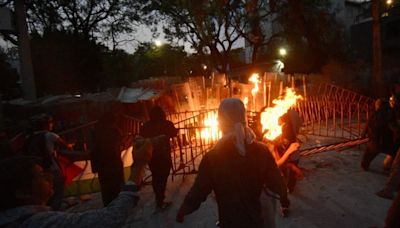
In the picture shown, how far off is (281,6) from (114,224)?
981 inches

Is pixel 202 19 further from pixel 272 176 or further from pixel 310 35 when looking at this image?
pixel 272 176

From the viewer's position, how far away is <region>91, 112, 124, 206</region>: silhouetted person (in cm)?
534

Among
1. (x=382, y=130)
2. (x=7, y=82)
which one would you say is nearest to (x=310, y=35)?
(x=382, y=130)

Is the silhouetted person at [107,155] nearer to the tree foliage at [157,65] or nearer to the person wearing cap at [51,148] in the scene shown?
the person wearing cap at [51,148]

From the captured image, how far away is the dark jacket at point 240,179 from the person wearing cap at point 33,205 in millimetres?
970

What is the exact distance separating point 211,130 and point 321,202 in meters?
4.12

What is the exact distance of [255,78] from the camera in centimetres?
1466

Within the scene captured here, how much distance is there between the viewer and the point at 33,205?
1995 mm

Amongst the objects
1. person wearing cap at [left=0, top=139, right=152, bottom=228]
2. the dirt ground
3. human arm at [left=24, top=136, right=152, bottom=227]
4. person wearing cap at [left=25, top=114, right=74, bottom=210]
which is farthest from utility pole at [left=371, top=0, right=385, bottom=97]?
person wearing cap at [left=0, top=139, right=152, bottom=228]

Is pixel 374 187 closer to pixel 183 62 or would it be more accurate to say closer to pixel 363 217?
pixel 363 217

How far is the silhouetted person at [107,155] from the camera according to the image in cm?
534

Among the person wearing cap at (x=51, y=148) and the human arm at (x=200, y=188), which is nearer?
the human arm at (x=200, y=188)

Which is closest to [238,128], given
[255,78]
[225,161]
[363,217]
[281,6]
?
[225,161]

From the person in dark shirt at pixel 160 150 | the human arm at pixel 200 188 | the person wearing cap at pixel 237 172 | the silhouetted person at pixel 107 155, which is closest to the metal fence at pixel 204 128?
the person in dark shirt at pixel 160 150
